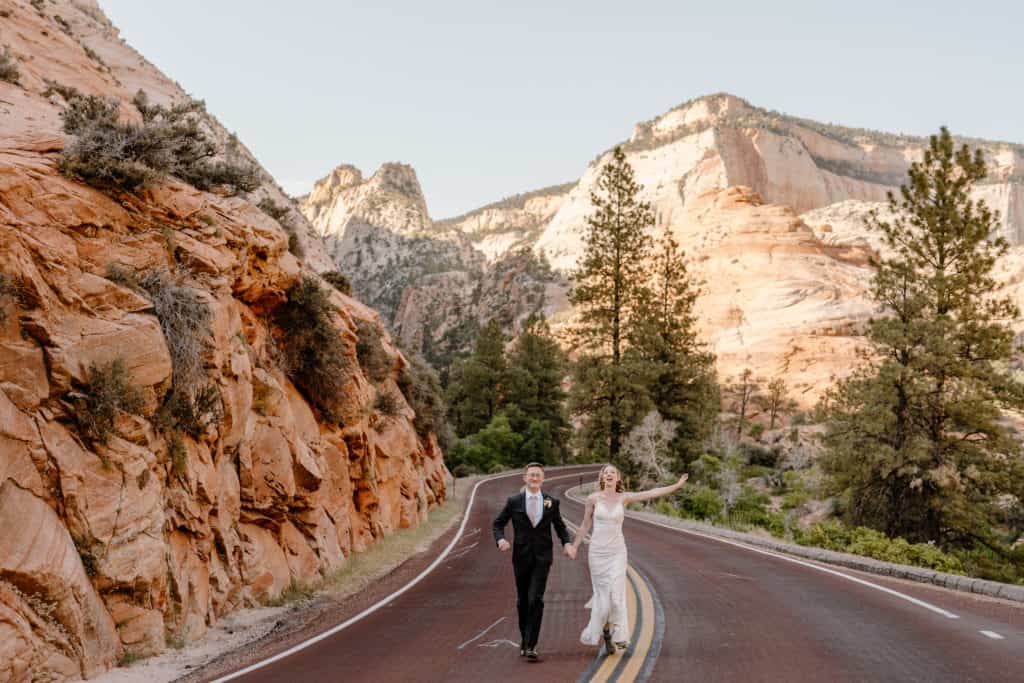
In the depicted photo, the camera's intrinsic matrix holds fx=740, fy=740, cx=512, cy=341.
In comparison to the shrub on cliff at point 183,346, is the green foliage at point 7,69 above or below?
above

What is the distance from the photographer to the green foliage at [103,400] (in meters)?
8.02

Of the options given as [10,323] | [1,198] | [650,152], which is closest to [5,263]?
[10,323]

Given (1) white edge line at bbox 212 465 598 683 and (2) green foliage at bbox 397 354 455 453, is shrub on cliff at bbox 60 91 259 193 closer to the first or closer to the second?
(1) white edge line at bbox 212 465 598 683

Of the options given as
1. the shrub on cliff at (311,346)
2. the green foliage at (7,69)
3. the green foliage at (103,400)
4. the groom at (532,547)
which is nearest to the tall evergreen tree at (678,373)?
the shrub on cliff at (311,346)

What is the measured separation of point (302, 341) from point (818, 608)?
10.9 meters

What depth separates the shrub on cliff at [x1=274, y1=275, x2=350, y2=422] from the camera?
51.1ft

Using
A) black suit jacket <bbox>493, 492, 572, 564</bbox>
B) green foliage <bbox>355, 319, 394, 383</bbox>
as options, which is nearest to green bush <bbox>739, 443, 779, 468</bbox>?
green foliage <bbox>355, 319, 394, 383</bbox>

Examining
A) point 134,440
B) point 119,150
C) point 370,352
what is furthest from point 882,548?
point 119,150

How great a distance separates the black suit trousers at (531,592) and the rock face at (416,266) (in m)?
97.9

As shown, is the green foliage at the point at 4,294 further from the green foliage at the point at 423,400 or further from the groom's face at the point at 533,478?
the green foliage at the point at 423,400

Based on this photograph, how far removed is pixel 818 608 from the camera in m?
9.14

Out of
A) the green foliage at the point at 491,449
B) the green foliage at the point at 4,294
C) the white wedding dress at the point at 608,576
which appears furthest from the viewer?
the green foliage at the point at 491,449

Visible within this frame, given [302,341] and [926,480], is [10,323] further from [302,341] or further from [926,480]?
[926,480]

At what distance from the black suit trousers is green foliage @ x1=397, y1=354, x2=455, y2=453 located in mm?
19768
